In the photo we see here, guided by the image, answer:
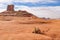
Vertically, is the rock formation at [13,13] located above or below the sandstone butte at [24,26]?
above

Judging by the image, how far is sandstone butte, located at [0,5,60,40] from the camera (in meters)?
2.78

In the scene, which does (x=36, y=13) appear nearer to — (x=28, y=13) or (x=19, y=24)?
(x=28, y=13)

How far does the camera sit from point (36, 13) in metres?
3.14

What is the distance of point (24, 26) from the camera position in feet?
9.77

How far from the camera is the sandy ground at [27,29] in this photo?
2762 mm

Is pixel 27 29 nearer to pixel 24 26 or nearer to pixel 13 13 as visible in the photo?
pixel 24 26

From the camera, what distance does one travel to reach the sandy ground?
2.76m

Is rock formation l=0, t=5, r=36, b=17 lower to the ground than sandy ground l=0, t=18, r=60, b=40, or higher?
higher

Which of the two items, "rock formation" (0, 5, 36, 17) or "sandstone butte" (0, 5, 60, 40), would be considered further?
"rock formation" (0, 5, 36, 17)

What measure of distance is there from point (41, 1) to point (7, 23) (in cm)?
77

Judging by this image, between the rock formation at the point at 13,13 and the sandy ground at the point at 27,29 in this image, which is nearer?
the sandy ground at the point at 27,29

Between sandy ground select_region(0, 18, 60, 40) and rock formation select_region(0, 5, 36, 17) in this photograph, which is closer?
sandy ground select_region(0, 18, 60, 40)

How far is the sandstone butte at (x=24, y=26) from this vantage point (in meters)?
2.78

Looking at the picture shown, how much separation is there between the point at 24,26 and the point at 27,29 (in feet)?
0.30
